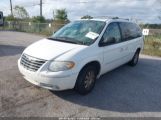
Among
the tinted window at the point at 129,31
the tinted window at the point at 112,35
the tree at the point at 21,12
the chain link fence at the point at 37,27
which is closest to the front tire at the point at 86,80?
the tinted window at the point at 112,35

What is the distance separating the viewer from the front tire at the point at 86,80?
14.7 feet

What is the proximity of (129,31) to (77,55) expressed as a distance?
3127mm

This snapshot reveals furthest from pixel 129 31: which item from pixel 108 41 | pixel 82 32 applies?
pixel 82 32

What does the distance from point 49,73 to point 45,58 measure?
332 mm

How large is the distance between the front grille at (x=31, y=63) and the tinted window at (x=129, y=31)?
119 inches

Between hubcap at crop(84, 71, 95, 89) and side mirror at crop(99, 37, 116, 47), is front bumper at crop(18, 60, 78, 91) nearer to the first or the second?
hubcap at crop(84, 71, 95, 89)

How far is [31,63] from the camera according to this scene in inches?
171

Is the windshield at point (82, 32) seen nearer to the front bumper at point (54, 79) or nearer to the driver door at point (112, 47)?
the driver door at point (112, 47)

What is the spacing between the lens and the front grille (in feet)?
13.8

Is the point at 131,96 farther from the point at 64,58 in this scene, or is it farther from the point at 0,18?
the point at 0,18

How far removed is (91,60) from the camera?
15.3 ft

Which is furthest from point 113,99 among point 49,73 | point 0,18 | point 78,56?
point 0,18

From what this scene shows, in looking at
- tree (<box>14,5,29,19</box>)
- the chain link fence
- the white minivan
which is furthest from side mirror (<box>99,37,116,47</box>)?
tree (<box>14,5,29,19</box>)

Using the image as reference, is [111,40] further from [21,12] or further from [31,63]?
[21,12]
